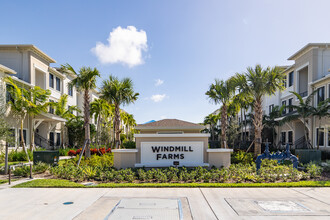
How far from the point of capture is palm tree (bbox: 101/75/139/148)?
816 inches

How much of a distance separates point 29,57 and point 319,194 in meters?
24.7

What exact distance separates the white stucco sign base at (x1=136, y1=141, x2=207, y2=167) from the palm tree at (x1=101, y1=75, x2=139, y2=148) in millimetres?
8857

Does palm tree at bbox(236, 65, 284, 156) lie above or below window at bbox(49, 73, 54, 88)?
below

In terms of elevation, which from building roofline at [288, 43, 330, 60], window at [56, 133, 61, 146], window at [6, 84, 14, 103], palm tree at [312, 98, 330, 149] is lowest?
window at [56, 133, 61, 146]

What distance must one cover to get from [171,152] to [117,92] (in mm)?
10083

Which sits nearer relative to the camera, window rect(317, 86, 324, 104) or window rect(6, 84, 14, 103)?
window rect(6, 84, 14, 103)

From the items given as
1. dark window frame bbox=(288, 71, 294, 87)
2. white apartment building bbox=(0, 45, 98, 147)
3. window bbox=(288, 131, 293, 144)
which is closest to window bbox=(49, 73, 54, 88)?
white apartment building bbox=(0, 45, 98, 147)

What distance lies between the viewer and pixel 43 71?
25453 millimetres

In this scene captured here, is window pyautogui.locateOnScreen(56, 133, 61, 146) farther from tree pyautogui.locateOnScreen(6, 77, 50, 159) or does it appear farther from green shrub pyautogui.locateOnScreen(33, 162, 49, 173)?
green shrub pyautogui.locateOnScreen(33, 162, 49, 173)

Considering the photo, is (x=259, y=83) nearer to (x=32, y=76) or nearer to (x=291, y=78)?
(x=291, y=78)

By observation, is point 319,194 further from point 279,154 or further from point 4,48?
point 4,48

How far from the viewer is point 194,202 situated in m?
7.14

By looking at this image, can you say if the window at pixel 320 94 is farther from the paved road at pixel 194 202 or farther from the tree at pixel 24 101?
the tree at pixel 24 101

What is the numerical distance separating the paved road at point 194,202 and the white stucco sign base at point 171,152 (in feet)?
11.5
